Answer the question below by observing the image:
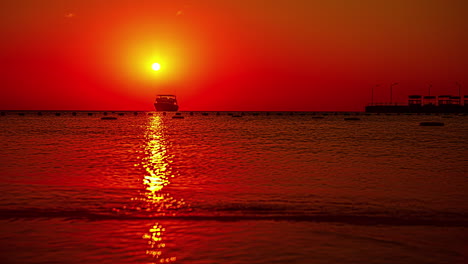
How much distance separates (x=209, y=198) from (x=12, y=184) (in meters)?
7.46

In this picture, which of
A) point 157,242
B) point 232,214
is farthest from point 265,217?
point 157,242

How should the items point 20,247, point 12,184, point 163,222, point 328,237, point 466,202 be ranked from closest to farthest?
point 20,247 → point 328,237 → point 163,222 → point 466,202 → point 12,184

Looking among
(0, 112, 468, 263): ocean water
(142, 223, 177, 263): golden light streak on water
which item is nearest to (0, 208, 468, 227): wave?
(0, 112, 468, 263): ocean water

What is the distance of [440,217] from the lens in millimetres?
12141

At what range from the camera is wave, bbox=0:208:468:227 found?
1150 centimetres

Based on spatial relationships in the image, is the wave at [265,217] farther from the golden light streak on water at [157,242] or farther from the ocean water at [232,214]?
the golden light streak on water at [157,242]

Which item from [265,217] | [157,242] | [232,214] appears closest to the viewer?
[157,242]

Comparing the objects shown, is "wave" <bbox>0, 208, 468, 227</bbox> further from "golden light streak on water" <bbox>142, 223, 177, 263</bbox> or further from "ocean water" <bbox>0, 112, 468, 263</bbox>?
"golden light streak on water" <bbox>142, 223, 177, 263</bbox>

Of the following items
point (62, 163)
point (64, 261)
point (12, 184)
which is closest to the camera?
point (64, 261)

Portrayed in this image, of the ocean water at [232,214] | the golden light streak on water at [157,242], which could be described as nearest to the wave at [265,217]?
the ocean water at [232,214]

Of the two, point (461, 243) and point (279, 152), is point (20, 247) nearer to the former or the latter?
point (461, 243)

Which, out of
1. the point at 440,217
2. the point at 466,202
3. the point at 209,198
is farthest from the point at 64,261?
the point at 466,202

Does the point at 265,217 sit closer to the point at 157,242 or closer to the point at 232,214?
the point at 232,214

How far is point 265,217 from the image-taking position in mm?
12016
